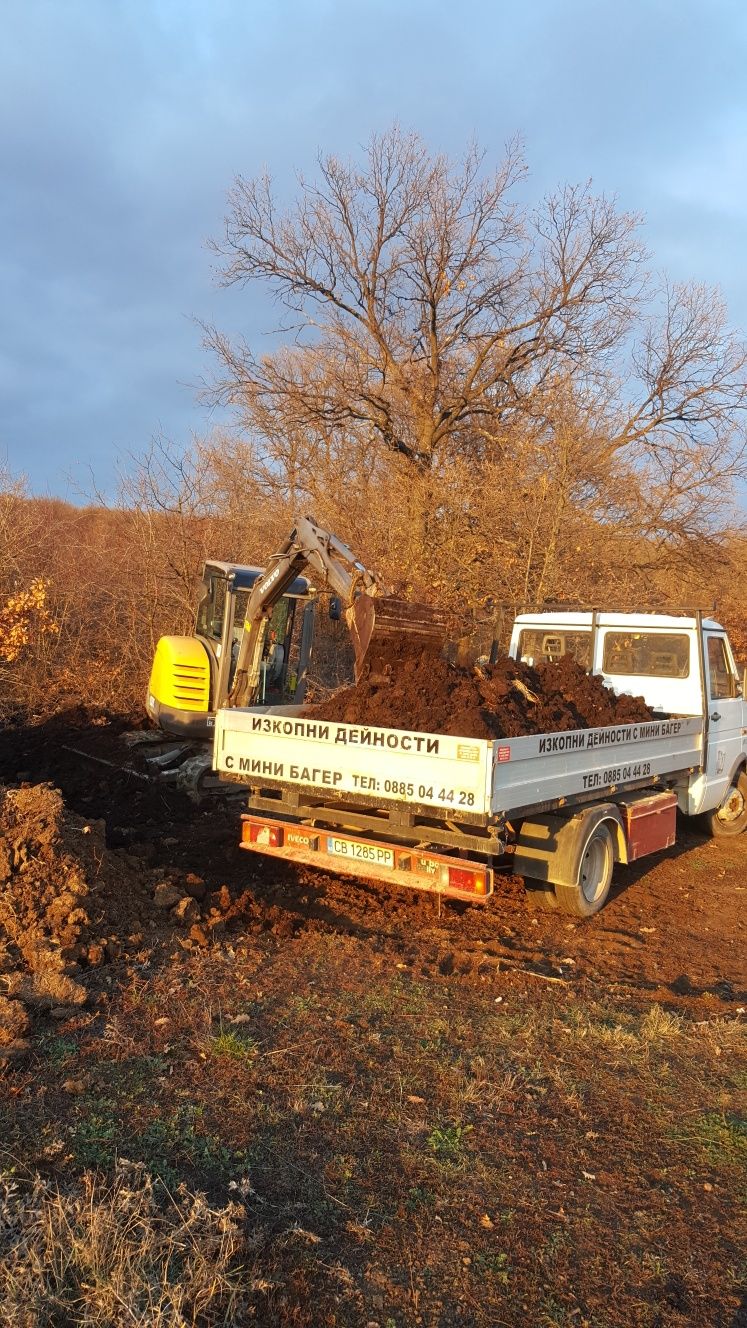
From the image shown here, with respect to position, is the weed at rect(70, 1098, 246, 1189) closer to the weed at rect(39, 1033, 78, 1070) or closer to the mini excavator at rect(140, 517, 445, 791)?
the weed at rect(39, 1033, 78, 1070)

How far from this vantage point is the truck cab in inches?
336

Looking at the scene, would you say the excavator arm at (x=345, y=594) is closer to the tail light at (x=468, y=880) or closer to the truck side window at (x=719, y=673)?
the tail light at (x=468, y=880)

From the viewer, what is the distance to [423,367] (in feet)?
62.4

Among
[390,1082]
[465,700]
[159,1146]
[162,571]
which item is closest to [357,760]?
[465,700]

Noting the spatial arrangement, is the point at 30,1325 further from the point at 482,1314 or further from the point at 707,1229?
the point at 707,1229

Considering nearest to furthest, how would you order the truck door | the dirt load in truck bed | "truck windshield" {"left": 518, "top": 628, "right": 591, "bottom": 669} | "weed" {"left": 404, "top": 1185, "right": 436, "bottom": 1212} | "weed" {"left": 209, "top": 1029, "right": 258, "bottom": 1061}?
"weed" {"left": 404, "top": 1185, "right": 436, "bottom": 1212} < "weed" {"left": 209, "top": 1029, "right": 258, "bottom": 1061} < the dirt load in truck bed < the truck door < "truck windshield" {"left": 518, "top": 628, "right": 591, "bottom": 669}

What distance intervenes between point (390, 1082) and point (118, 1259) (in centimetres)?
155

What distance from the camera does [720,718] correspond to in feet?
29.2

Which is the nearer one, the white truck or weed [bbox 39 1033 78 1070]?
weed [bbox 39 1033 78 1070]

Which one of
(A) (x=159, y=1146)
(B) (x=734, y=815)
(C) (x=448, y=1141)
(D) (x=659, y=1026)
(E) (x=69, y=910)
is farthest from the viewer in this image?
(B) (x=734, y=815)

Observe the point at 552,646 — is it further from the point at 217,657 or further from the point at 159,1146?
the point at 159,1146

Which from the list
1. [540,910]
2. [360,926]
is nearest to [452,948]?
[360,926]

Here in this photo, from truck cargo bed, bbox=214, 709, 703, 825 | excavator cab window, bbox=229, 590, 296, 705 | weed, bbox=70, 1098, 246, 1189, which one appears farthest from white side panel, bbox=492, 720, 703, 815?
excavator cab window, bbox=229, 590, 296, 705

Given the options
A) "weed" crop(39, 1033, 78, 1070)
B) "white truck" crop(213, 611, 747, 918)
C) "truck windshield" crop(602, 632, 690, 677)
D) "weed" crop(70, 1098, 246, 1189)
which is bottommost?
"weed" crop(70, 1098, 246, 1189)
